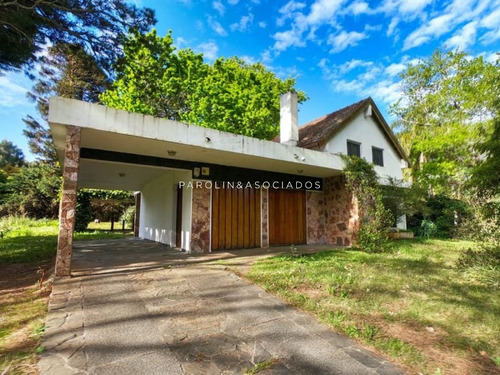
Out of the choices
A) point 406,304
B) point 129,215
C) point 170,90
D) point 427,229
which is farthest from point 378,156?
point 129,215

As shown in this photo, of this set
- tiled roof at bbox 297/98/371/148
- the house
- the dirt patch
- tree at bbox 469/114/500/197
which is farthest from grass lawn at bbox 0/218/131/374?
tiled roof at bbox 297/98/371/148

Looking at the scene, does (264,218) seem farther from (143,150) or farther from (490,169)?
(490,169)

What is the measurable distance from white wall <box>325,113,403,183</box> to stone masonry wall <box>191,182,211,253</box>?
6114 mm

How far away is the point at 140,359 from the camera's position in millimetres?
2365

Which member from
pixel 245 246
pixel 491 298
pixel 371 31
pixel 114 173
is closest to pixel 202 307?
pixel 491 298

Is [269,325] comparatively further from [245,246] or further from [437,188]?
[437,188]

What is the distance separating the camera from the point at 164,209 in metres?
10.7

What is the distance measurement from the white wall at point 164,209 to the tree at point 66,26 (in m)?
4.30

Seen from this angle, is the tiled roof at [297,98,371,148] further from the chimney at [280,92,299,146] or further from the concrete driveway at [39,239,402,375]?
the concrete driveway at [39,239,402,375]

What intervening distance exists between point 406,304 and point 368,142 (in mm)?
10886

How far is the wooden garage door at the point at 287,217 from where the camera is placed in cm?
990

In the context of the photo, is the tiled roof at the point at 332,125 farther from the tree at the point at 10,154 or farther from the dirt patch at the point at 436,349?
the tree at the point at 10,154

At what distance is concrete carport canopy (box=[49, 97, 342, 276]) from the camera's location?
16.0 feet

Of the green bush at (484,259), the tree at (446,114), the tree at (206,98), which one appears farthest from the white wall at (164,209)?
the tree at (446,114)
